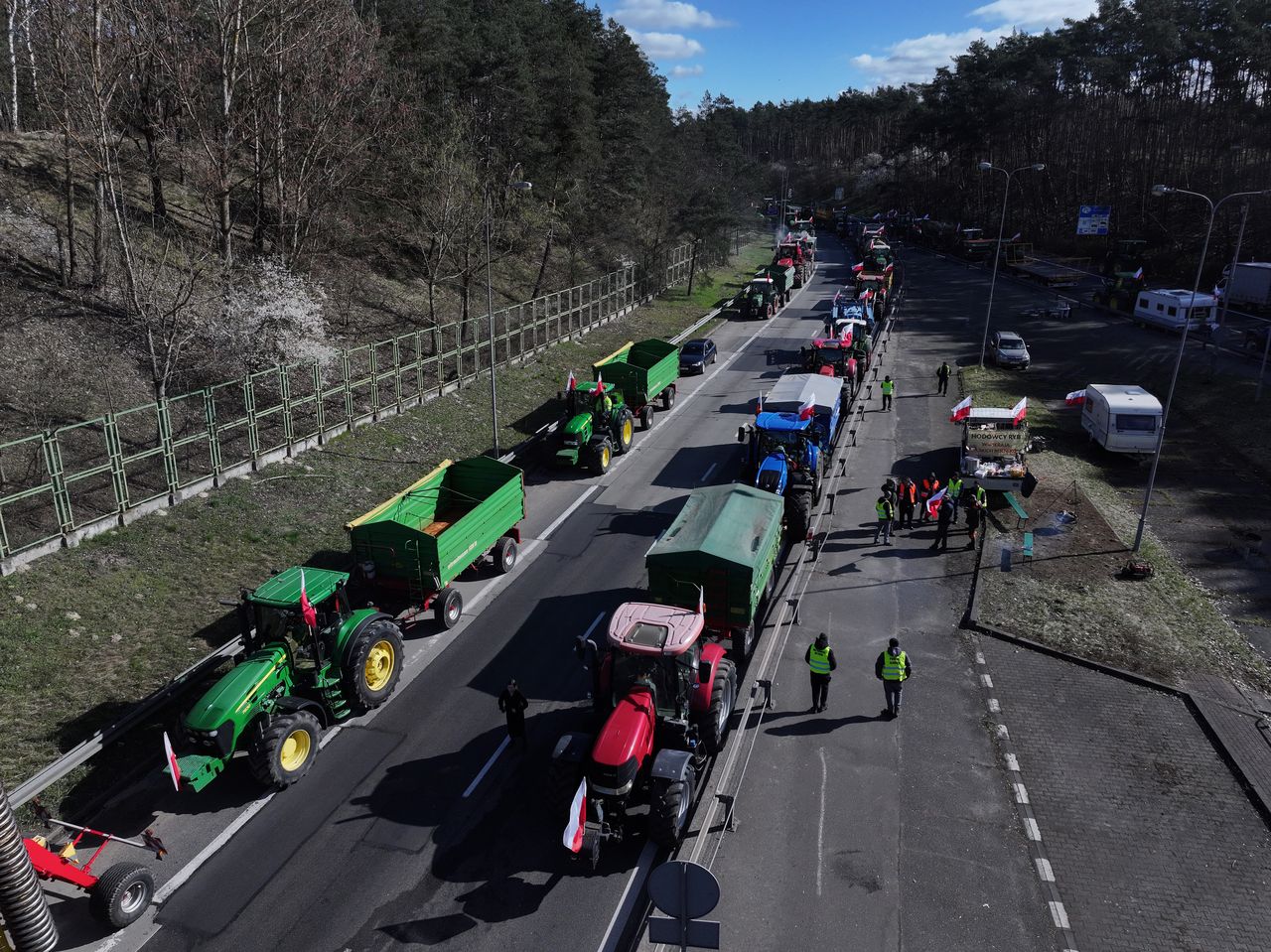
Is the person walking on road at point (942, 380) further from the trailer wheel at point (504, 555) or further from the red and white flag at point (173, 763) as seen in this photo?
the red and white flag at point (173, 763)

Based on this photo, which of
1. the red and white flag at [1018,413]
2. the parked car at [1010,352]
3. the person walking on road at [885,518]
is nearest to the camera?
the person walking on road at [885,518]

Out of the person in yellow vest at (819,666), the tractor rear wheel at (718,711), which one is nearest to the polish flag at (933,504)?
the person in yellow vest at (819,666)

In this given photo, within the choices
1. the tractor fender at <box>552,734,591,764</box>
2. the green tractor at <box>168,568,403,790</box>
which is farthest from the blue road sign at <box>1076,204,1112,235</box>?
the tractor fender at <box>552,734,591,764</box>

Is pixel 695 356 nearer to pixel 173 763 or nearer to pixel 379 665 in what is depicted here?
pixel 379 665

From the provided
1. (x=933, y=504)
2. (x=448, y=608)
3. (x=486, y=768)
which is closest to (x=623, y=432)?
(x=933, y=504)

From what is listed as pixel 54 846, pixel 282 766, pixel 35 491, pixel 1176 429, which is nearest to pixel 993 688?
pixel 282 766
